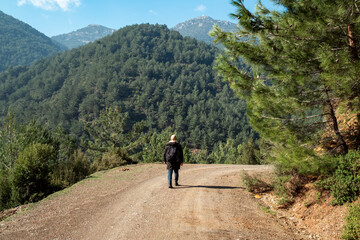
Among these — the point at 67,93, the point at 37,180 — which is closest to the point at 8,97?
the point at 67,93

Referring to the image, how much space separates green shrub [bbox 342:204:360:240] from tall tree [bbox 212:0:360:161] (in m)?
1.88

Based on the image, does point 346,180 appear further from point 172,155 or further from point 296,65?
point 172,155

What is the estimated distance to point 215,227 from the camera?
195 inches

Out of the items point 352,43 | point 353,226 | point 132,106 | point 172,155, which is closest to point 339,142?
point 352,43

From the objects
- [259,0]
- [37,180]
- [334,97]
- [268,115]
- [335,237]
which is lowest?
[37,180]

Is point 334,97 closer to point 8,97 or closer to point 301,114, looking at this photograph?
point 301,114

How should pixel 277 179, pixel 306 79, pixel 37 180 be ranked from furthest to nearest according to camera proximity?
pixel 37 180 → pixel 277 179 → pixel 306 79

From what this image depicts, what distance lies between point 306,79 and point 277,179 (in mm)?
3245

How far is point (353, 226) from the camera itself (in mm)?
3992

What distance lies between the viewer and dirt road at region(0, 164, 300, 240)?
4.79 m

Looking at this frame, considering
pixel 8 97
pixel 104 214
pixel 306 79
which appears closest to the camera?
pixel 306 79

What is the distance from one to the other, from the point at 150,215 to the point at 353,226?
396cm

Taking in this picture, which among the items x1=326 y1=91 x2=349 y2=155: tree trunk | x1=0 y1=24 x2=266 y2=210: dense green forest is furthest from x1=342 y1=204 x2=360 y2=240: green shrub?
x1=0 y1=24 x2=266 y2=210: dense green forest

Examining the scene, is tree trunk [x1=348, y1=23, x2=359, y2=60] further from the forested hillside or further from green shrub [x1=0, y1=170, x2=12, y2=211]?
the forested hillside
